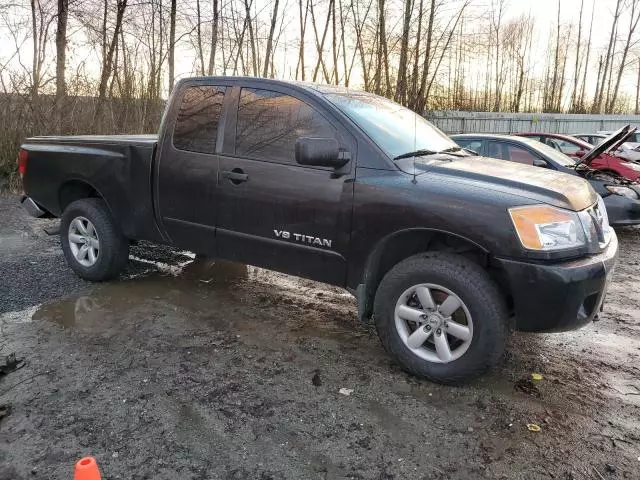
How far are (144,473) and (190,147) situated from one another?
2577 mm

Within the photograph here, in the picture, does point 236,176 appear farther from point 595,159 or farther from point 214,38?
point 214,38

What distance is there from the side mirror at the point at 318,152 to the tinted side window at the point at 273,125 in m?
0.23

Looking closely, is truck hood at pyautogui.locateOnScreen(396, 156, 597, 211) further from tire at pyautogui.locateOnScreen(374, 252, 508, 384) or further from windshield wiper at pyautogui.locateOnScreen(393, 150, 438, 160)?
tire at pyautogui.locateOnScreen(374, 252, 508, 384)

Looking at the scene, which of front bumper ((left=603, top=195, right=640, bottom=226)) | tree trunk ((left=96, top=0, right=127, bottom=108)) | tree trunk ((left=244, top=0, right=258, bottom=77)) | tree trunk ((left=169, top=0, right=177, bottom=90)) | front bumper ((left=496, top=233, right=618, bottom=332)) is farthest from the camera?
tree trunk ((left=244, top=0, right=258, bottom=77))

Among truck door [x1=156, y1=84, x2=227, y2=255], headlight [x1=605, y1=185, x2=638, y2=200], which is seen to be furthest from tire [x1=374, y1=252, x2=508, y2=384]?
headlight [x1=605, y1=185, x2=638, y2=200]

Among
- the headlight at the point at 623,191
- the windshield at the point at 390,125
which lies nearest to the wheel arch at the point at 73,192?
the windshield at the point at 390,125

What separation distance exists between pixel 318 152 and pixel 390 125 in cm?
81

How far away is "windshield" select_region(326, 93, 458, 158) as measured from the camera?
3.55m

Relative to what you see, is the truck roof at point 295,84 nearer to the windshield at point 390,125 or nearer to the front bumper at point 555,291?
the windshield at point 390,125

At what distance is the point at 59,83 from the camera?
1106 centimetres

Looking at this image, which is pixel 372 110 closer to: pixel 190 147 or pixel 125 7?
pixel 190 147

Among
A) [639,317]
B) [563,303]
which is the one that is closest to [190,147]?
[563,303]

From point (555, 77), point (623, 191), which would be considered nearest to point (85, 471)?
point (623, 191)

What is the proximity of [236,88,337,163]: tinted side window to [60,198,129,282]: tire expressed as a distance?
1.68m
